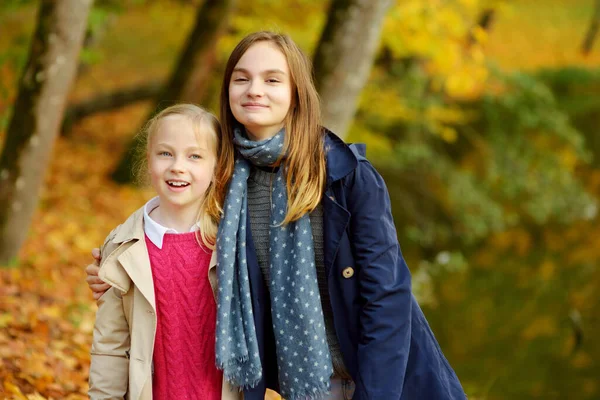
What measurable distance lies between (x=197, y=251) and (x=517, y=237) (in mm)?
10744

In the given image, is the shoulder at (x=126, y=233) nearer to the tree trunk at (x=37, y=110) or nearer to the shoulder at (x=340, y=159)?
the shoulder at (x=340, y=159)

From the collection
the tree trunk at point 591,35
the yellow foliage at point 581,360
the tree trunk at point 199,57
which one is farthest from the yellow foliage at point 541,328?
the tree trunk at point 591,35

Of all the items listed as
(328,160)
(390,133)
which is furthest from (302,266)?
(390,133)

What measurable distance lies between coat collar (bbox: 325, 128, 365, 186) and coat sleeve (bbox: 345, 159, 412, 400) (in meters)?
0.04

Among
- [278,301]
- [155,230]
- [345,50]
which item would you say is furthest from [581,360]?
[155,230]

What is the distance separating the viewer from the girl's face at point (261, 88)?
2.47 m

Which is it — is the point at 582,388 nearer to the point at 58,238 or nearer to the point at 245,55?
the point at 58,238

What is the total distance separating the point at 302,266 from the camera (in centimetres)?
239

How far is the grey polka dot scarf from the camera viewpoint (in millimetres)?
2375

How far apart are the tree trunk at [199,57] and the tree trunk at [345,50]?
362cm

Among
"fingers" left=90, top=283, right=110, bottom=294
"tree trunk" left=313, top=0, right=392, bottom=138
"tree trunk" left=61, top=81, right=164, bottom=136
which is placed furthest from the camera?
"tree trunk" left=61, top=81, right=164, bottom=136

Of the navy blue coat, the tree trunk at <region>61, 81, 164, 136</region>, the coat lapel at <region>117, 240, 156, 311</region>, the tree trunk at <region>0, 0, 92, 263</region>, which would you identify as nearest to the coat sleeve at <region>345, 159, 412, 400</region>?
the navy blue coat

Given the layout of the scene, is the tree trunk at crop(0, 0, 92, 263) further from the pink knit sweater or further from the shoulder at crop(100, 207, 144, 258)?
the pink knit sweater

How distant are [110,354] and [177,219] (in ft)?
1.71
